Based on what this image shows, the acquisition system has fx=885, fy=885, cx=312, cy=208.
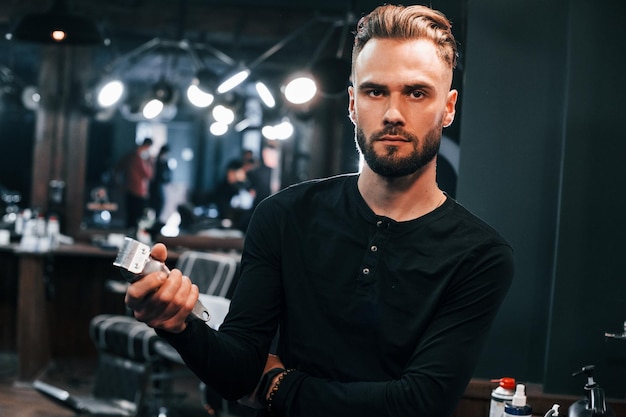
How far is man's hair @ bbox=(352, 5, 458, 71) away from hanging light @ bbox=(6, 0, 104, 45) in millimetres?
3751

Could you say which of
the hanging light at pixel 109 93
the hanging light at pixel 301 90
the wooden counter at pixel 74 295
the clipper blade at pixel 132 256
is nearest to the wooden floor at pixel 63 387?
the wooden counter at pixel 74 295

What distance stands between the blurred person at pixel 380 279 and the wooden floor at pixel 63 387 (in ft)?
10.4

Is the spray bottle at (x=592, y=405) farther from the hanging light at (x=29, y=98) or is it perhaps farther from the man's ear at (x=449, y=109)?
the hanging light at (x=29, y=98)

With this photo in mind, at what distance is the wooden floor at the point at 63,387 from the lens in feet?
18.4

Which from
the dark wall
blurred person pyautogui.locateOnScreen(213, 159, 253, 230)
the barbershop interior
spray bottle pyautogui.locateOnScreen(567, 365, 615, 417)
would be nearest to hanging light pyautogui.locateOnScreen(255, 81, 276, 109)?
the barbershop interior

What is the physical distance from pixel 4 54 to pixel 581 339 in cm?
1205

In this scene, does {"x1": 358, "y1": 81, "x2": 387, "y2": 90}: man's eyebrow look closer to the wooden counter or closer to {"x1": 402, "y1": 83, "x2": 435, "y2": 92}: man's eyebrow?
{"x1": 402, "y1": 83, "x2": 435, "y2": 92}: man's eyebrow

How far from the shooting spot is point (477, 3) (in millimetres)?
2604

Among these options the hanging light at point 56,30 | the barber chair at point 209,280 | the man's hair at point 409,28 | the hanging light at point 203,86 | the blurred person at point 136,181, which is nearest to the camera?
the man's hair at point 409,28

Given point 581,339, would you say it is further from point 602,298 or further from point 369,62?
point 369,62

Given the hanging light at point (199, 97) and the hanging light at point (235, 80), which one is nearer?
the hanging light at point (235, 80)

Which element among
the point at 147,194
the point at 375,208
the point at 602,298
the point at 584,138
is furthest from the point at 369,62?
the point at 147,194

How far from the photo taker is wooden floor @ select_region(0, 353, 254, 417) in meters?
5.62

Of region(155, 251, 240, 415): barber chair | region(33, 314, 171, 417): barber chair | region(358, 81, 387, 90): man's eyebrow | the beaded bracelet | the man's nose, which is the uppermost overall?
region(358, 81, 387, 90): man's eyebrow
